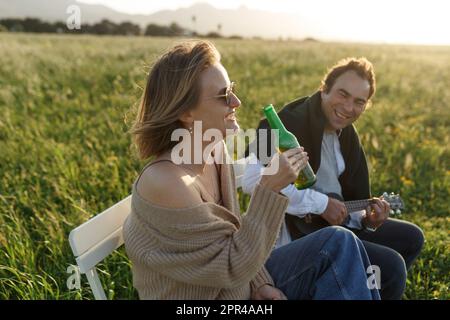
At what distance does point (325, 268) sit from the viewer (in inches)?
84.7

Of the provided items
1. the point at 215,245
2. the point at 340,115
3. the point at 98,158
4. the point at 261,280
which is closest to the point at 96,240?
the point at 215,245

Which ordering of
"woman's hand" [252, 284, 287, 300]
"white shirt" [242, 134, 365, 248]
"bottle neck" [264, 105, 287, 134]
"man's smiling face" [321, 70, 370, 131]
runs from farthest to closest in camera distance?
"man's smiling face" [321, 70, 370, 131] < "white shirt" [242, 134, 365, 248] < "bottle neck" [264, 105, 287, 134] < "woman's hand" [252, 284, 287, 300]

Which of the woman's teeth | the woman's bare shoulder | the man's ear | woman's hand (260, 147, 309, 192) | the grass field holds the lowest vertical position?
the grass field

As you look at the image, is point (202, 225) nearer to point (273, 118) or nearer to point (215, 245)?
point (215, 245)

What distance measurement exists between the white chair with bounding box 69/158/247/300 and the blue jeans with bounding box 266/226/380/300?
0.70 m

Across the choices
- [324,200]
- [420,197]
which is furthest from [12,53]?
[324,200]

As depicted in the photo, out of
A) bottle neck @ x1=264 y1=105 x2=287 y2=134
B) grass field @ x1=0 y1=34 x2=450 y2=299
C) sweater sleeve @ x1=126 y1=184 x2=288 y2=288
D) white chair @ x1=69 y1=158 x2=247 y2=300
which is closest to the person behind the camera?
sweater sleeve @ x1=126 y1=184 x2=288 y2=288

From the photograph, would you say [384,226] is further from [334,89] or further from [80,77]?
[80,77]

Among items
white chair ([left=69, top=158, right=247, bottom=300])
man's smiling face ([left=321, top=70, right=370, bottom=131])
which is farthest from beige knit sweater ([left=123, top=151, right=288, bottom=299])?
man's smiling face ([left=321, top=70, right=370, bottom=131])

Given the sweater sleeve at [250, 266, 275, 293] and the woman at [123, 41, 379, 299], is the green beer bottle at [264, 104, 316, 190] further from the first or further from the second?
the sweater sleeve at [250, 266, 275, 293]

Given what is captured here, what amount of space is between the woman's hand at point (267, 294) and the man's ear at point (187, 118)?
73cm

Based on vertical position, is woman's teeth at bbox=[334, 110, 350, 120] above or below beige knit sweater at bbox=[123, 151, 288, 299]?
above

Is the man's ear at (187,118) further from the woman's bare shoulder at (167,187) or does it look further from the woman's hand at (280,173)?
the woman's hand at (280,173)

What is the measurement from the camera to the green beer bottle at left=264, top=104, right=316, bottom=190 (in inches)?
96.5
